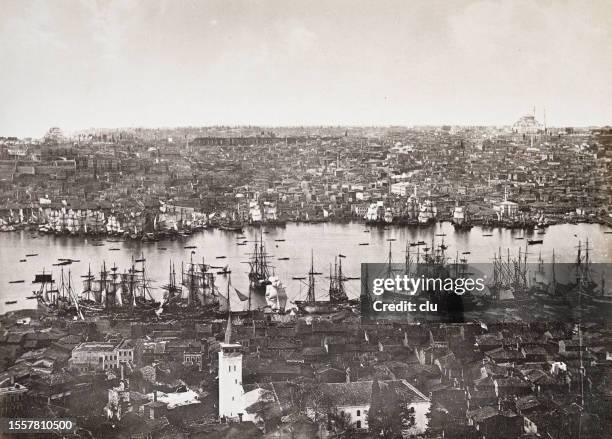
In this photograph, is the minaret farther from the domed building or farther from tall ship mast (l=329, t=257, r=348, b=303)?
the domed building

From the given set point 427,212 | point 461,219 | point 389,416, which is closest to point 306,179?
point 427,212

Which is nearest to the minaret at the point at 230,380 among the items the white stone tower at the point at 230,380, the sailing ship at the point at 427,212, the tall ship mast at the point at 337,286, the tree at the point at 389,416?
the white stone tower at the point at 230,380

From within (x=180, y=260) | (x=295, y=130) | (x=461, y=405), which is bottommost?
(x=461, y=405)

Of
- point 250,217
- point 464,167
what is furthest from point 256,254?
point 464,167

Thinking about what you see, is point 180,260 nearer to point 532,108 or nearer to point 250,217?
point 250,217

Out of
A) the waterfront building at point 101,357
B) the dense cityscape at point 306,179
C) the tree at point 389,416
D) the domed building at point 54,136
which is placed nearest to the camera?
the tree at point 389,416

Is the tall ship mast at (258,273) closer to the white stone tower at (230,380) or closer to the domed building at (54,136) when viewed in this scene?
Answer: the white stone tower at (230,380)
